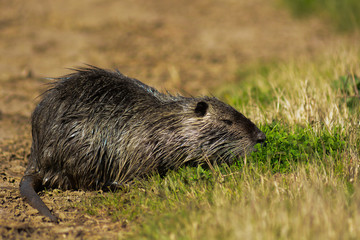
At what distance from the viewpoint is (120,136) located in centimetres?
356

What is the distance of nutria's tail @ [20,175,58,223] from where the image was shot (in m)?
3.09

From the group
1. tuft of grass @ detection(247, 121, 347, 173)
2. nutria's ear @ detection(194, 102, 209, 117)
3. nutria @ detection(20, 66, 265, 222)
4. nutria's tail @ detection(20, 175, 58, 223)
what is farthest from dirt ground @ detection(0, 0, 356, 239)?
tuft of grass @ detection(247, 121, 347, 173)

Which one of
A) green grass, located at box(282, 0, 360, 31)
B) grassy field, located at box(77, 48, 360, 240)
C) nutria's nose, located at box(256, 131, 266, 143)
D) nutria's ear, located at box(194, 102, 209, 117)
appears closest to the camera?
grassy field, located at box(77, 48, 360, 240)

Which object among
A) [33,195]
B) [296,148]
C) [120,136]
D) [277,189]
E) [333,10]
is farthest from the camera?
[333,10]

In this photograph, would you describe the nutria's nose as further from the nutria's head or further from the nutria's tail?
the nutria's tail

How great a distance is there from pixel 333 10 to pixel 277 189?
6674 mm

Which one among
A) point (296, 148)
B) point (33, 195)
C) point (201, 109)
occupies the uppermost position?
point (201, 109)

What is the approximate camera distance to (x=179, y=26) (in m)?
8.75

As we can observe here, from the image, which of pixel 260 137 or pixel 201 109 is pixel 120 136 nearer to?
pixel 201 109

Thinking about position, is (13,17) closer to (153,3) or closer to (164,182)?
(153,3)

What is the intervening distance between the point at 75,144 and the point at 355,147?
1991 mm

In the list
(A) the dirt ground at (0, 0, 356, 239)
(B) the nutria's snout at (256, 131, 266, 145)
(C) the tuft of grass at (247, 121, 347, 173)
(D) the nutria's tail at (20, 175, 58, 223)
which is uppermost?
(A) the dirt ground at (0, 0, 356, 239)

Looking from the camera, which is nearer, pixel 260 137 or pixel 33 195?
pixel 33 195

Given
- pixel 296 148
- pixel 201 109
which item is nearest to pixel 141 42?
pixel 201 109
